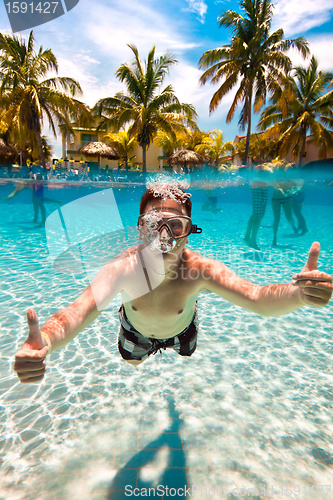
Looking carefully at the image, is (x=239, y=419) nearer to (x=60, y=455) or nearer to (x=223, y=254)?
(x=60, y=455)

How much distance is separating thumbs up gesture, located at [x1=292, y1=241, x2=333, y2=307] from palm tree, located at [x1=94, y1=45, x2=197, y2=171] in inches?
813

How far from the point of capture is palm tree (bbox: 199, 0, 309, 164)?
61.3 feet

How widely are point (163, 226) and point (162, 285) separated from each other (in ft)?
1.47

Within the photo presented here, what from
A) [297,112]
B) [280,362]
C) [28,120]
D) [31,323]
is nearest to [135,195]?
[28,120]

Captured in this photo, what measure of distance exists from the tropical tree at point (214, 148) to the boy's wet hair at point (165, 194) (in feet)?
101

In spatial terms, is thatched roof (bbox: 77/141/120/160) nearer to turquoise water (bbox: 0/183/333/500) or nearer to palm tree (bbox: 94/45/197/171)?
palm tree (bbox: 94/45/197/171)

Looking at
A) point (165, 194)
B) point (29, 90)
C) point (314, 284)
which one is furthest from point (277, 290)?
point (29, 90)

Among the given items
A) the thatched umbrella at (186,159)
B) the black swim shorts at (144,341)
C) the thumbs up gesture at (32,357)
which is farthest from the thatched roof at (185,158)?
the thumbs up gesture at (32,357)

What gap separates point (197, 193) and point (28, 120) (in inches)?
488

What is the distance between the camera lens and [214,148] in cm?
3070

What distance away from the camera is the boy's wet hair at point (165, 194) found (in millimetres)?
1828
